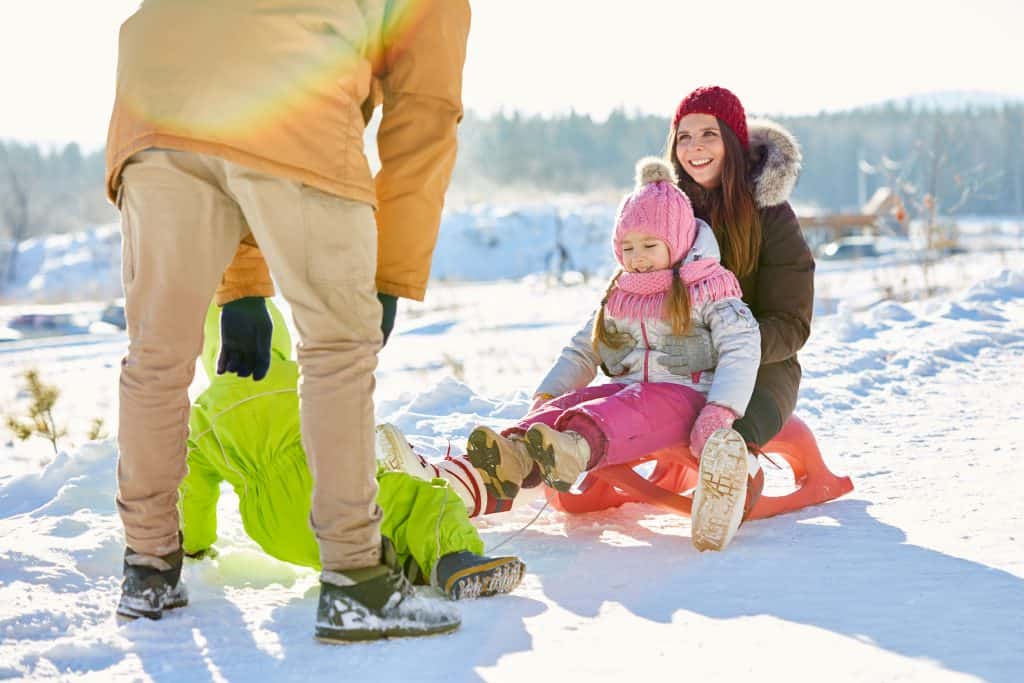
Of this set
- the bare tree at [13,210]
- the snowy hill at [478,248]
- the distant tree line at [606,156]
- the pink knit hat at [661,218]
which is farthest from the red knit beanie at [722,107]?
the distant tree line at [606,156]

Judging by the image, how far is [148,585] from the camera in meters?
1.99

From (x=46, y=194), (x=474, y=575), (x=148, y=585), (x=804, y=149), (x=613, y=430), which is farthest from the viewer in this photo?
(x=46, y=194)

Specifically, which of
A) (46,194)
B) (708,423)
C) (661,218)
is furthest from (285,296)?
(46,194)

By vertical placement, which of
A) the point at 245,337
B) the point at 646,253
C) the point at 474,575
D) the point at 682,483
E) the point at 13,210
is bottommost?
the point at 682,483

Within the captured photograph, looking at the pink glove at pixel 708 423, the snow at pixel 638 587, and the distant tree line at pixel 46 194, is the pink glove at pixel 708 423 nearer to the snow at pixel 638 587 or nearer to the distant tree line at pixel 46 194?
the snow at pixel 638 587

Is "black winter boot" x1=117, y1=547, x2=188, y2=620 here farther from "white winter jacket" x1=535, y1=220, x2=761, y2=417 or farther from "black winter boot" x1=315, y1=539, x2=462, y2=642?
"white winter jacket" x1=535, y1=220, x2=761, y2=417

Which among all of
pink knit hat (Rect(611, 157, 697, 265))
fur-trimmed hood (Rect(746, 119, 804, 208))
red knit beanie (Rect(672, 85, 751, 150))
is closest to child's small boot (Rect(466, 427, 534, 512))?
pink knit hat (Rect(611, 157, 697, 265))

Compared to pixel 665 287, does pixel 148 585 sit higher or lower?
lower

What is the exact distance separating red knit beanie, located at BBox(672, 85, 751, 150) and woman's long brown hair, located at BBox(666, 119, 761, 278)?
0.03m

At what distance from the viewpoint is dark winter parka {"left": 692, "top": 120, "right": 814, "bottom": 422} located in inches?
117

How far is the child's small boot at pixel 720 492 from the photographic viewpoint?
2.44 metres

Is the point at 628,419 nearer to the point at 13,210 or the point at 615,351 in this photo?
the point at 615,351

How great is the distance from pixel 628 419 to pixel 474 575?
69cm

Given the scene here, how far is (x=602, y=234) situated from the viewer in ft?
124
